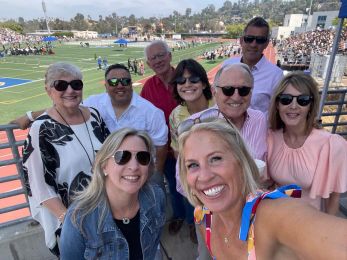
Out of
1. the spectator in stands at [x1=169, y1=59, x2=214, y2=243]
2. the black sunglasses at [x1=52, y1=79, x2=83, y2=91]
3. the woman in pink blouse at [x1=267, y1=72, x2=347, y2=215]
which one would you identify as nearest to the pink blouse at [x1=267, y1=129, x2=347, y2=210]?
the woman in pink blouse at [x1=267, y1=72, x2=347, y2=215]

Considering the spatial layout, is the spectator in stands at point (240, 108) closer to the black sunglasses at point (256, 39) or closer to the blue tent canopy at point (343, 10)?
the black sunglasses at point (256, 39)

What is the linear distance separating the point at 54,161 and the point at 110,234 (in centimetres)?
73

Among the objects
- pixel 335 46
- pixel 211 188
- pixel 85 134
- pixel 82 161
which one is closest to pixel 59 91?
pixel 85 134

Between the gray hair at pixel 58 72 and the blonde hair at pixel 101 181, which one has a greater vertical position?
the gray hair at pixel 58 72

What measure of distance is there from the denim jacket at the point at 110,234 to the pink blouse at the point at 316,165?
1050mm

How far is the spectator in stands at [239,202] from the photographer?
1.20 metres

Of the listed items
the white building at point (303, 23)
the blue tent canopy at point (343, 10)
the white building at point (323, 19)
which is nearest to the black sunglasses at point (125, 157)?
the blue tent canopy at point (343, 10)

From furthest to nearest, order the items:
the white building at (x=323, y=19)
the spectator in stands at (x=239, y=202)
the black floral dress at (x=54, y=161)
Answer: the white building at (x=323, y=19), the black floral dress at (x=54, y=161), the spectator in stands at (x=239, y=202)

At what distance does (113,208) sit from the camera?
200cm

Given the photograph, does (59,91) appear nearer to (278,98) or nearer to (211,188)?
(211,188)

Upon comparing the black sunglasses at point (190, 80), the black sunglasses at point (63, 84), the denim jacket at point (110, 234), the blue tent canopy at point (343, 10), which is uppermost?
the blue tent canopy at point (343, 10)

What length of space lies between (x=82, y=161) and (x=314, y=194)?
1.88 meters

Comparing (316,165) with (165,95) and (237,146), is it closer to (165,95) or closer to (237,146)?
(237,146)

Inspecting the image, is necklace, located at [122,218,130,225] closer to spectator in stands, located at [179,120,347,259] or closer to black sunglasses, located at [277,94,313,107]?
spectator in stands, located at [179,120,347,259]
